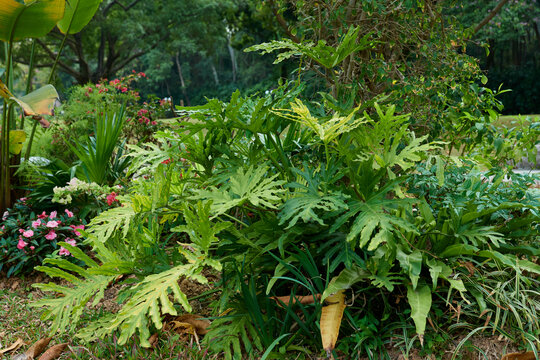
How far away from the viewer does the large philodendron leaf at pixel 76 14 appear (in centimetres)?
451

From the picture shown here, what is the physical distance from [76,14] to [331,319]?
13.4 ft

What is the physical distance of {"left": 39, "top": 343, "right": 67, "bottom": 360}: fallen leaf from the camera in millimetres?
2324

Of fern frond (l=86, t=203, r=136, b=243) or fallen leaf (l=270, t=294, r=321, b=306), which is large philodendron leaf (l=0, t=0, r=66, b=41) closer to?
fern frond (l=86, t=203, r=136, b=243)

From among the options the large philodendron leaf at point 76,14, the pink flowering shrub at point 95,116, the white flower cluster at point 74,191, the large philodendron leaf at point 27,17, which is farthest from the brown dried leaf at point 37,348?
the pink flowering shrub at point 95,116

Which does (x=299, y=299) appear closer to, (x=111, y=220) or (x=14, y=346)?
(x=111, y=220)

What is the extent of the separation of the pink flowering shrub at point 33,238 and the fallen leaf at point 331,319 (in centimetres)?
208

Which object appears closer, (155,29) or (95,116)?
(95,116)

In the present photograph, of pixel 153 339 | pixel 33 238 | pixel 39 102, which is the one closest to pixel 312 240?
pixel 153 339

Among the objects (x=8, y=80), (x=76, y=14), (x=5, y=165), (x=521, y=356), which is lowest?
(x=521, y=356)

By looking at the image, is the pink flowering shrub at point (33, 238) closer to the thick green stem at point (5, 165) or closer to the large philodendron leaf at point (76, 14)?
the thick green stem at point (5, 165)

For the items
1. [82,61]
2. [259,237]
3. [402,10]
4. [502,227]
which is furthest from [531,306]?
[82,61]

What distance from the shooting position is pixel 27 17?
12.2ft

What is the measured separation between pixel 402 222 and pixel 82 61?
1897 centimetres

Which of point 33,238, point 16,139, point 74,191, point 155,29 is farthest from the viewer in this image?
point 155,29
